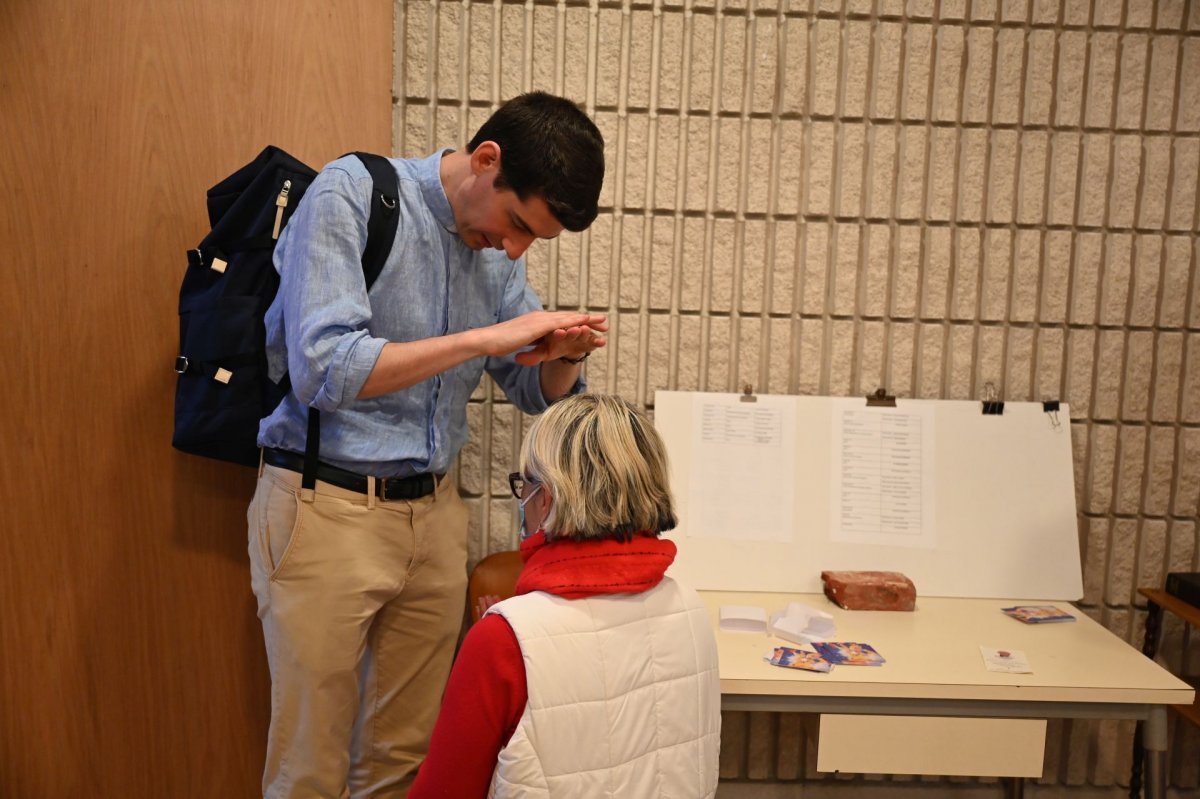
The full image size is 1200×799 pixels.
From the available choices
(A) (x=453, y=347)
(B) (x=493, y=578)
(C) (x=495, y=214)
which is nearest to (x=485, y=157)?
(C) (x=495, y=214)

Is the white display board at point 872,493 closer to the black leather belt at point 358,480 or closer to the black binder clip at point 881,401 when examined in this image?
the black binder clip at point 881,401

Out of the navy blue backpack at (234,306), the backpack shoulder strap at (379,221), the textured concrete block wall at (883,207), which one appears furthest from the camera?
the textured concrete block wall at (883,207)

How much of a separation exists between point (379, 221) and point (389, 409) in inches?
15.8

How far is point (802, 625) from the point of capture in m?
2.28

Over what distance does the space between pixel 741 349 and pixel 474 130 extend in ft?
3.19

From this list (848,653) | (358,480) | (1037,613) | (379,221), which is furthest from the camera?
(1037,613)

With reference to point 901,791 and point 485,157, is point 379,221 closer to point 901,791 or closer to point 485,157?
point 485,157

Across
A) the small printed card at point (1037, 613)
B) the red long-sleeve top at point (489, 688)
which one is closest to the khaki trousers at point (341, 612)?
the red long-sleeve top at point (489, 688)

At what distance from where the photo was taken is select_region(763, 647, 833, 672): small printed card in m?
2.06

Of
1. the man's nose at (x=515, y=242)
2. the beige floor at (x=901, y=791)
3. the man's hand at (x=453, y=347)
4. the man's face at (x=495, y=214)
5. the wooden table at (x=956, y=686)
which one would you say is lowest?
the beige floor at (x=901, y=791)

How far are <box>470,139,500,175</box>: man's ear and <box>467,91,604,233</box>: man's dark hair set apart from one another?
2 centimetres

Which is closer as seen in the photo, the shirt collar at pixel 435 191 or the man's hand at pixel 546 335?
the man's hand at pixel 546 335

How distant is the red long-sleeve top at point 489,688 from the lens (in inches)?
52.0

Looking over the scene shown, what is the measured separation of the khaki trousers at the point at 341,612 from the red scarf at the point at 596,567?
69cm
